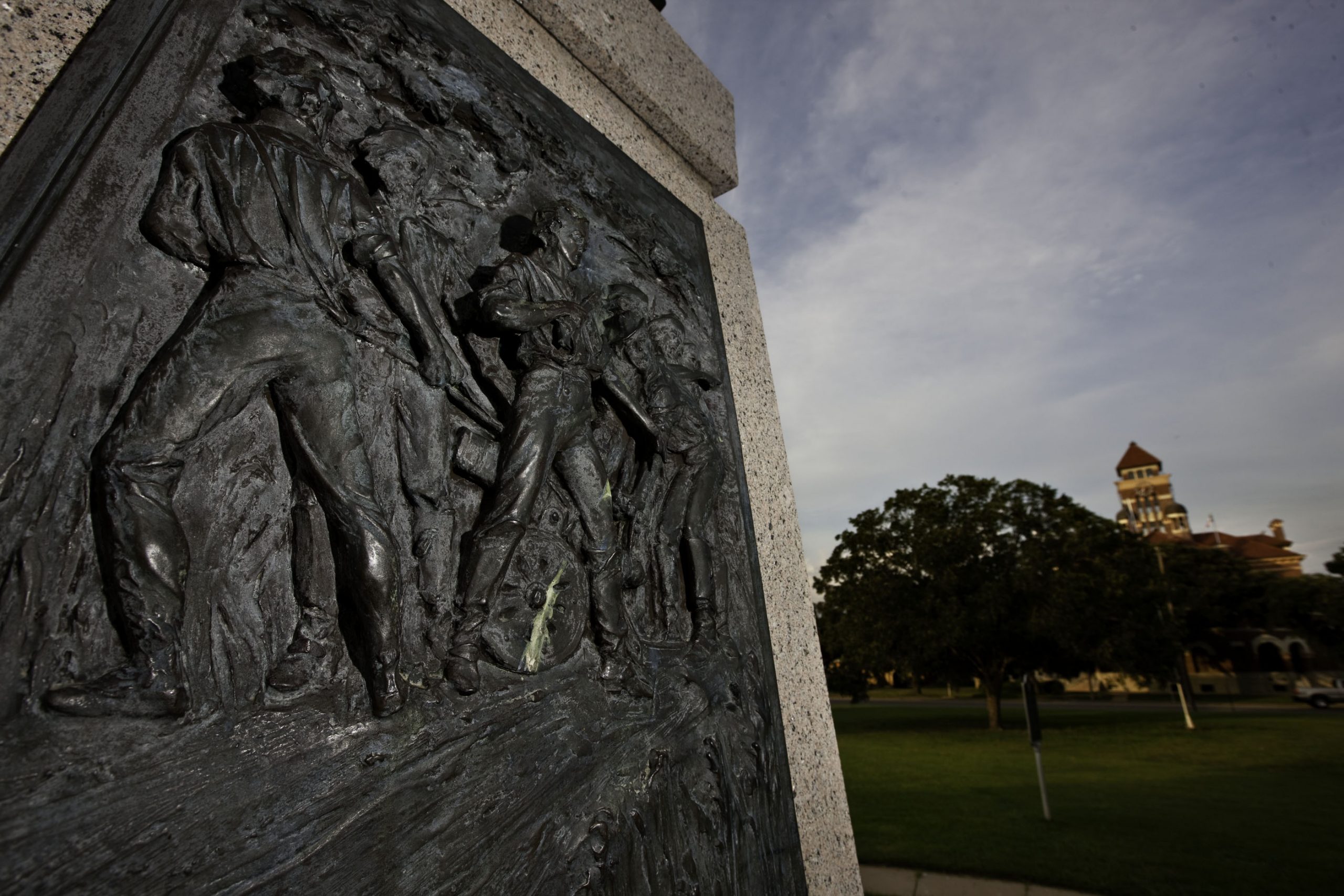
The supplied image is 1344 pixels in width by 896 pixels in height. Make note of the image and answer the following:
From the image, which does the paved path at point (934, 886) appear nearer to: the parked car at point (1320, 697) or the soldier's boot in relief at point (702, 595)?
the soldier's boot in relief at point (702, 595)

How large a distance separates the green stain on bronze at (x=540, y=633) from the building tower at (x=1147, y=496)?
238ft

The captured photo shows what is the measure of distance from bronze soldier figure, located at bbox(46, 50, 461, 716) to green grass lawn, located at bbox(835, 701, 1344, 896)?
6919mm

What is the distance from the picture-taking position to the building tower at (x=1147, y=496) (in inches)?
2566

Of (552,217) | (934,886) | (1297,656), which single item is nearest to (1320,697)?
(1297,656)

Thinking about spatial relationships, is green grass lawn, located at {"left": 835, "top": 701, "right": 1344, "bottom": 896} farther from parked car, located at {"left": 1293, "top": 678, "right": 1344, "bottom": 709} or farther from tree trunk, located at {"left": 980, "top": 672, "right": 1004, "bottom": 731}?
parked car, located at {"left": 1293, "top": 678, "right": 1344, "bottom": 709}

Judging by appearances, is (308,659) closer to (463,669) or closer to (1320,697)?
(463,669)

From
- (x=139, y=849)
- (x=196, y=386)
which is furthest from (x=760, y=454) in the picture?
(x=139, y=849)

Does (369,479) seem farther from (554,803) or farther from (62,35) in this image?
(62,35)

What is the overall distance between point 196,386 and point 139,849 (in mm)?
726

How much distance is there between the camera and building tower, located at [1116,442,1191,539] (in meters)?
65.2

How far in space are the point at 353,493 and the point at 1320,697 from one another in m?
34.4

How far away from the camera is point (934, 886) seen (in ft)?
21.0

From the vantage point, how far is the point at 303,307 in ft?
4.76

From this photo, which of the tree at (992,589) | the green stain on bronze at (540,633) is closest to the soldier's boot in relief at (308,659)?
the green stain on bronze at (540,633)
